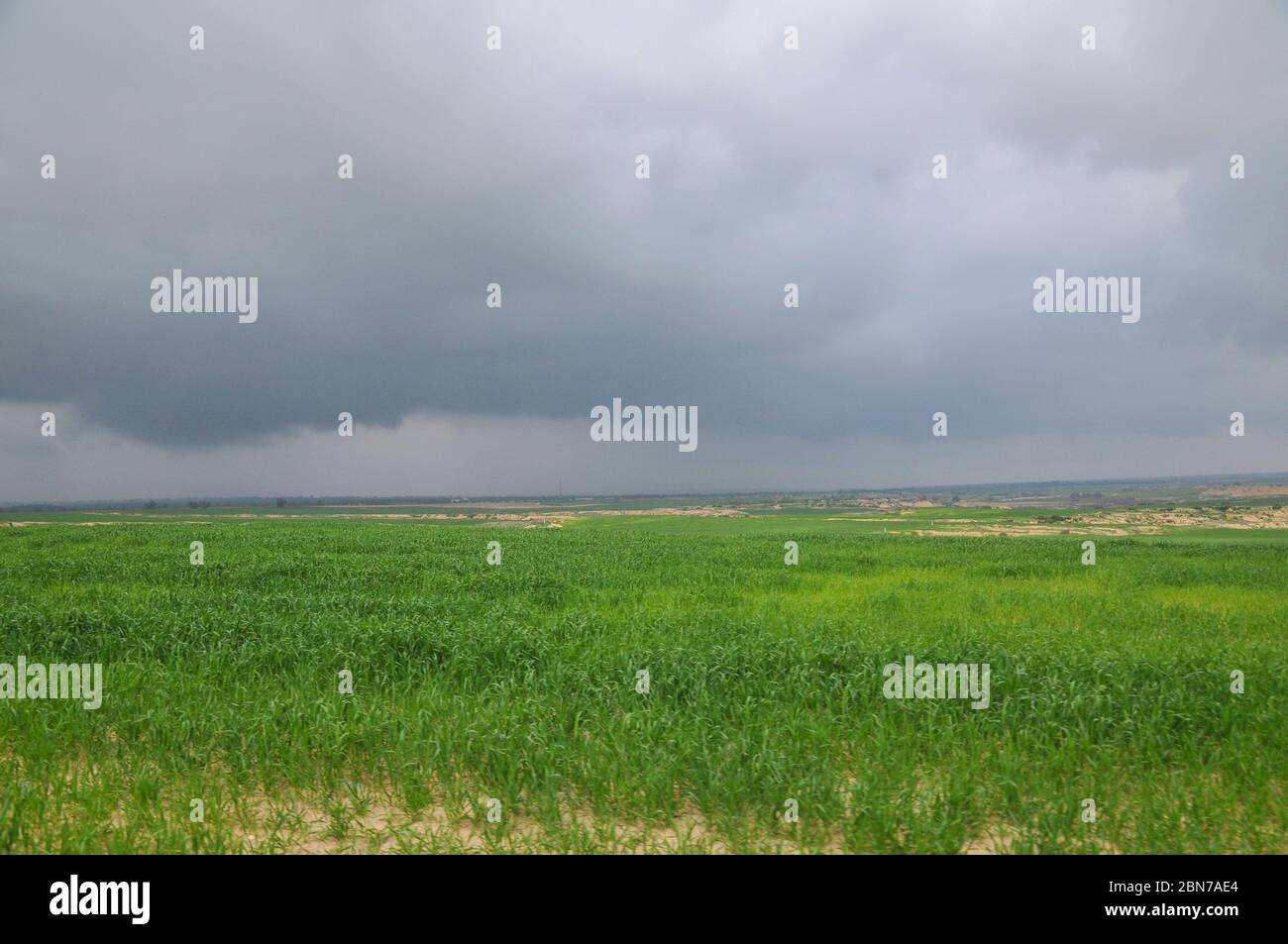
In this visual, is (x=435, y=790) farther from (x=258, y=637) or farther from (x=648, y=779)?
(x=258, y=637)

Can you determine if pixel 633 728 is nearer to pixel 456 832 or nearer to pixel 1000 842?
pixel 456 832

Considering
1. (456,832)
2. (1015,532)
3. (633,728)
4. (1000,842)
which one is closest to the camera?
(1000,842)

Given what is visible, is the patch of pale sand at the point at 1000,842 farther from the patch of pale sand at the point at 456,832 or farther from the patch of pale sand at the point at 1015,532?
the patch of pale sand at the point at 1015,532

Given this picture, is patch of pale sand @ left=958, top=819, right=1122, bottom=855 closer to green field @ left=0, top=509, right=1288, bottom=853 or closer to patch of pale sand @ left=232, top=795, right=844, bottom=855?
green field @ left=0, top=509, right=1288, bottom=853

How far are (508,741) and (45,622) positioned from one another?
11275 mm

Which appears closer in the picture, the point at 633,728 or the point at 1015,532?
the point at 633,728

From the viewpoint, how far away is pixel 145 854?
448 centimetres

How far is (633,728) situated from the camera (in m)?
6.57

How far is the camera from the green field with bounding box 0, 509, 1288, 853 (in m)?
5.03

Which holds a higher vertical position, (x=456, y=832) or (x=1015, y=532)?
(x=456, y=832)

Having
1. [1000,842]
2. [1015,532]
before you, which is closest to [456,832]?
[1000,842]

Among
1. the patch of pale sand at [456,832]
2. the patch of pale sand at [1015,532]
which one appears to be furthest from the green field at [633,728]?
the patch of pale sand at [1015,532]

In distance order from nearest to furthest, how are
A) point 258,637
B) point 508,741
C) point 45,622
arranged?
point 508,741 < point 258,637 < point 45,622

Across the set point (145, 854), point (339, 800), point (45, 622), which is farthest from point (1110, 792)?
point (45, 622)
